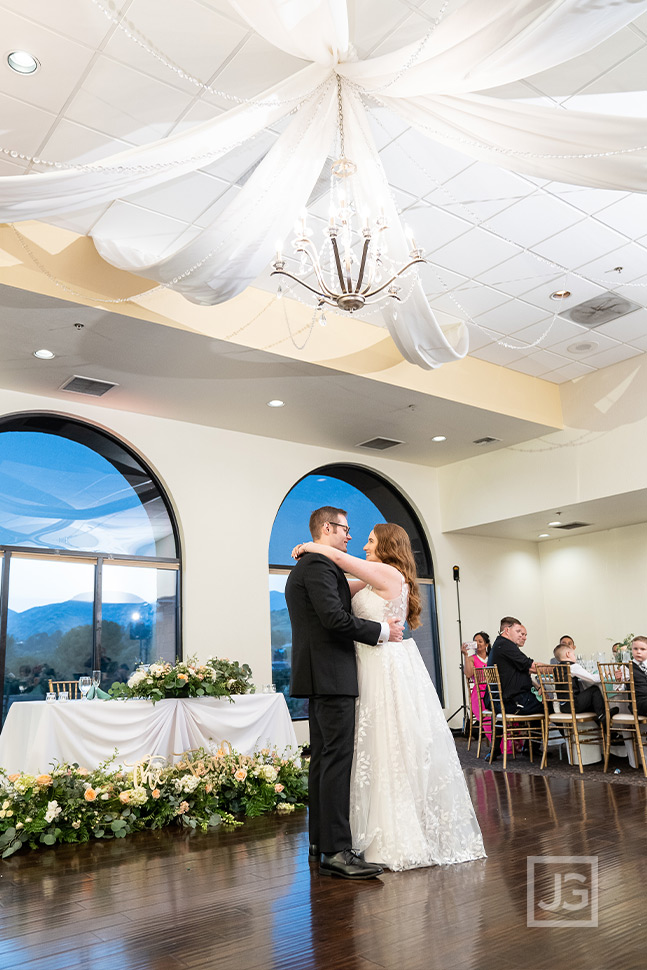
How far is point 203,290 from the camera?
493cm

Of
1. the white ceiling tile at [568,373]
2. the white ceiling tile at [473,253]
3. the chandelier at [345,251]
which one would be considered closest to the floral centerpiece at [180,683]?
the chandelier at [345,251]

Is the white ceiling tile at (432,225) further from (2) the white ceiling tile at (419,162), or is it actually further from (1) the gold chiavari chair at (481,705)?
(1) the gold chiavari chair at (481,705)

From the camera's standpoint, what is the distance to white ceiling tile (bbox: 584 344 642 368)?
8.80m

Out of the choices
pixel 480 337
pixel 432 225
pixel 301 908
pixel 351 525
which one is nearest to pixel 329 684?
pixel 301 908

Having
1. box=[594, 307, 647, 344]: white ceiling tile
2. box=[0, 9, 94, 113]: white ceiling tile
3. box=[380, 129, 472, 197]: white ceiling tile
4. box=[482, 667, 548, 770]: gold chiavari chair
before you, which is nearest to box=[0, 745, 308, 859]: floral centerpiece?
box=[482, 667, 548, 770]: gold chiavari chair

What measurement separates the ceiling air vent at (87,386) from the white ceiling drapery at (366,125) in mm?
3042

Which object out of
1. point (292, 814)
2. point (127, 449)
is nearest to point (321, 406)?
point (127, 449)

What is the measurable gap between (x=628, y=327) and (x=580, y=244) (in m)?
2.05

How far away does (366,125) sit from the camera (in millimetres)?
4289

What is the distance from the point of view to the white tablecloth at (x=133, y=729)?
5.37 metres

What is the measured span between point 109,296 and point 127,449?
9.09ft

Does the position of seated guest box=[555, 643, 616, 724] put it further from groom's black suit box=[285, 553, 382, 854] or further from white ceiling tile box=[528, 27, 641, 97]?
white ceiling tile box=[528, 27, 641, 97]

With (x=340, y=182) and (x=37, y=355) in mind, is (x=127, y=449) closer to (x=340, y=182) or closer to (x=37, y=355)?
(x=37, y=355)

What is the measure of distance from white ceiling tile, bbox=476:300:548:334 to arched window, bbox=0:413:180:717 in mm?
4059
